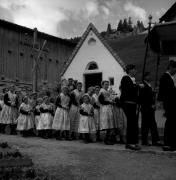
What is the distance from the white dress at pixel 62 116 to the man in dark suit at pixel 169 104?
4359 millimetres

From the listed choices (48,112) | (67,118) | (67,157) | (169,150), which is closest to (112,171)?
(67,157)

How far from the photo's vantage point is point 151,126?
9.41 meters

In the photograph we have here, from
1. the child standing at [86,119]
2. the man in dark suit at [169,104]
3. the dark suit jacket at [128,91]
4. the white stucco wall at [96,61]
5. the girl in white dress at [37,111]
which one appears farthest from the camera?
the white stucco wall at [96,61]

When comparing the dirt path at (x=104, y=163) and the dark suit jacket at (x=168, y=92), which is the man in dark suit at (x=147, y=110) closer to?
the dark suit jacket at (x=168, y=92)

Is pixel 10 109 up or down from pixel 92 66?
down

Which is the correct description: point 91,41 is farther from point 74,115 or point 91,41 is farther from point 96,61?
point 74,115

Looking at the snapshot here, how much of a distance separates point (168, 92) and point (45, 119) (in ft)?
18.4

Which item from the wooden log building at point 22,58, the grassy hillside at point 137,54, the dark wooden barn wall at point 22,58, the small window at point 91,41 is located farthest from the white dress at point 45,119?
the dark wooden barn wall at point 22,58

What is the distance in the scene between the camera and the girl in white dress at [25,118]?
1334cm

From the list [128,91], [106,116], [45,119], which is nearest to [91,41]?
[45,119]

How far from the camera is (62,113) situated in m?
12.0

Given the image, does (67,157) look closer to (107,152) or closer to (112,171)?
(107,152)

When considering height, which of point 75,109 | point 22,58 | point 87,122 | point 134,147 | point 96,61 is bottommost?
point 134,147

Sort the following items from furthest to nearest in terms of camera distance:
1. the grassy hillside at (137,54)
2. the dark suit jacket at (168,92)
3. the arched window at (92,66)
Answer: the arched window at (92,66) < the grassy hillside at (137,54) < the dark suit jacket at (168,92)
